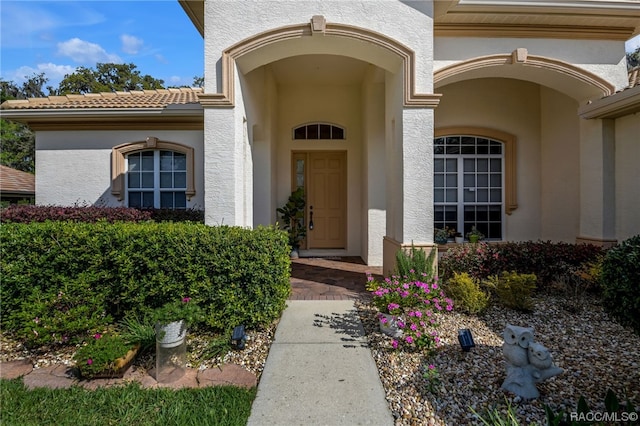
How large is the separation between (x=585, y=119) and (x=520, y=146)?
1585 millimetres

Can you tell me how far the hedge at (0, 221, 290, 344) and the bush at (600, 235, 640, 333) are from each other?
3350 mm

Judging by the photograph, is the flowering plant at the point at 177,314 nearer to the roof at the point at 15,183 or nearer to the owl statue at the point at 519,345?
the owl statue at the point at 519,345

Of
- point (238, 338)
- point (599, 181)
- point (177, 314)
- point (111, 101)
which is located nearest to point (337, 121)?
point (111, 101)

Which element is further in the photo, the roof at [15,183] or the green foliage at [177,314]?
the roof at [15,183]

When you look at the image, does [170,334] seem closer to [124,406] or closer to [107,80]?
[124,406]

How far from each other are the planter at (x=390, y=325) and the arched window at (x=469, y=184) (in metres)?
4.66

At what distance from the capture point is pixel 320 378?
2943 mm

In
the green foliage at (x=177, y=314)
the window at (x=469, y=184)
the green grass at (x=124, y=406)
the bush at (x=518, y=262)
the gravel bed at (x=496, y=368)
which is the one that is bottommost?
the green grass at (x=124, y=406)

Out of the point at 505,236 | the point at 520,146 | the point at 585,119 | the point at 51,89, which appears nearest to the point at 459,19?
the point at 585,119

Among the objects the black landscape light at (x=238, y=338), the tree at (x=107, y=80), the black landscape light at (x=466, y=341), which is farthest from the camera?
the tree at (x=107, y=80)

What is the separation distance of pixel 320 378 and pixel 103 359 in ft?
6.68

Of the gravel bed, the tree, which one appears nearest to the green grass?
the gravel bed

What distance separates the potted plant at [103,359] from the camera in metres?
2.91

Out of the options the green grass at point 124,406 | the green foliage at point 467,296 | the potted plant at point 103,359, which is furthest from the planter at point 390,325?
the potted plant at point 103,359
